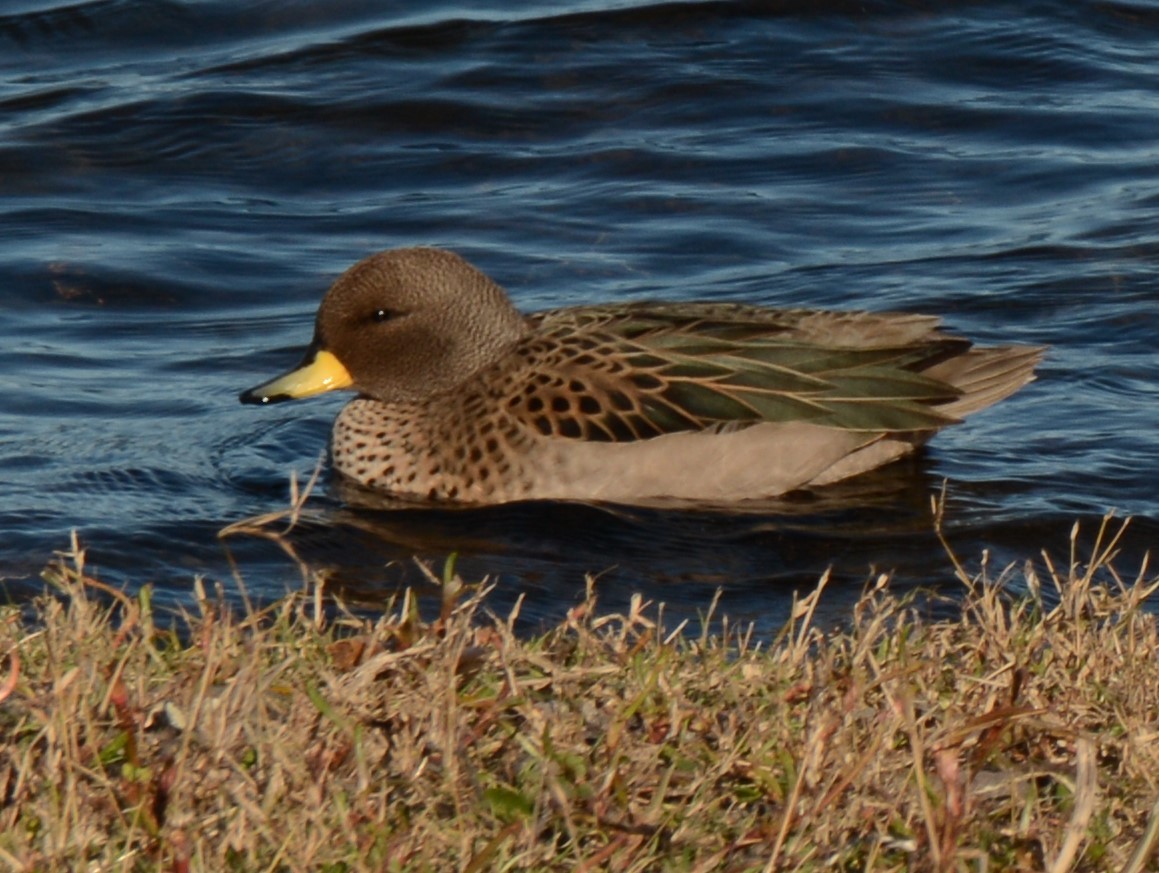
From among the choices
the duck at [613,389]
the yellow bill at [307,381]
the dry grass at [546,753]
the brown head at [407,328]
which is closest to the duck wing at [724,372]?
the duck at [613,389]

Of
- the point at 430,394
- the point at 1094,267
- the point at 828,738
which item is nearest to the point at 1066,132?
the point at 1094,267

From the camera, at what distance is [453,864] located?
3047 mm

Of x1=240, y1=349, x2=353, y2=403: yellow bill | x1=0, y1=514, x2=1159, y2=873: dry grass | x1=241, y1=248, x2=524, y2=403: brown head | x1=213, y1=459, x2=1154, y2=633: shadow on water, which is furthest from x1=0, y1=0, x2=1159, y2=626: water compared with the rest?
x1=0, y1=514, x2=1159, y2=873: dry grass

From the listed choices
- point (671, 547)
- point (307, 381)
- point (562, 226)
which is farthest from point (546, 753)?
point (562, 226)

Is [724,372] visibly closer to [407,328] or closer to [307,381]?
[407,328]

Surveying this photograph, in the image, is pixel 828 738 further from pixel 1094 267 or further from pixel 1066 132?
pixel 1066 132

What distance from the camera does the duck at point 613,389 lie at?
668cm

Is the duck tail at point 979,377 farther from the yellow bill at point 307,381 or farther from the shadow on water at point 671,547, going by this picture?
the yellow bill at point 307,381

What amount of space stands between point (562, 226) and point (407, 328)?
295 cm

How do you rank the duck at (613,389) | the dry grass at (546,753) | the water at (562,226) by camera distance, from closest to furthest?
1. the dry grass at (546,753)
2. the water at (562,226)
3. the duck at (613,389)

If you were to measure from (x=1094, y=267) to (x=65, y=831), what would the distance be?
272 inches

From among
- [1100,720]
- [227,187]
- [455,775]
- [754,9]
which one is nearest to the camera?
[455,775]

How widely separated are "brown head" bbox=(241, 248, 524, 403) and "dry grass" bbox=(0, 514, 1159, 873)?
10.5 ft

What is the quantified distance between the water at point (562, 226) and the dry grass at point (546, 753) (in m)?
1.88
